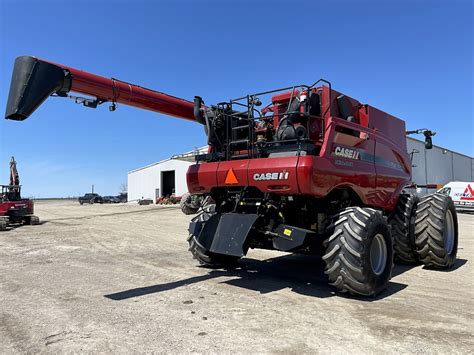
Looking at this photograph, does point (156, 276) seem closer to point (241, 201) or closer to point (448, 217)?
point (241, 201)

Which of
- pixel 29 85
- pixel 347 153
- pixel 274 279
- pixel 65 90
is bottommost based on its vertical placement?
pixel 274 279

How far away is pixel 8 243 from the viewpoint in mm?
13523

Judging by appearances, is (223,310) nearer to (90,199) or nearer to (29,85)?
(29,85)

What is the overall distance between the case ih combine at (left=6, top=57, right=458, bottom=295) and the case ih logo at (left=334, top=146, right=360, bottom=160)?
0.10 ft

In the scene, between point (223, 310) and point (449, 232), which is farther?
point (449, 232)

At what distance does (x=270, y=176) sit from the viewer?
6.10 m

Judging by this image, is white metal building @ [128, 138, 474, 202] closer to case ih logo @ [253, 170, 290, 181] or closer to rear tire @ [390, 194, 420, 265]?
rear tire @ [390, 194, 420, 265]

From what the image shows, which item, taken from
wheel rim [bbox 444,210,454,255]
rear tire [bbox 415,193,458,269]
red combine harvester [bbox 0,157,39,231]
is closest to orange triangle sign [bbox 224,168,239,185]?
rear tire [bbox 415,193,458,269]

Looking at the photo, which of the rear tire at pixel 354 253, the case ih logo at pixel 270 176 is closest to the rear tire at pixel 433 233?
the rear tire at pixel 354 253

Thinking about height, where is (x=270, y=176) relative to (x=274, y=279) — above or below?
above

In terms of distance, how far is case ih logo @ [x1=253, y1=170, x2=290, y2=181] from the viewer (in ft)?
19.3

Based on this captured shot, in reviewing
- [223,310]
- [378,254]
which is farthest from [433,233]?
[223,310]

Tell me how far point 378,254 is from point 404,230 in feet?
6.70

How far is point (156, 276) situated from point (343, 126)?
4.29 meters
